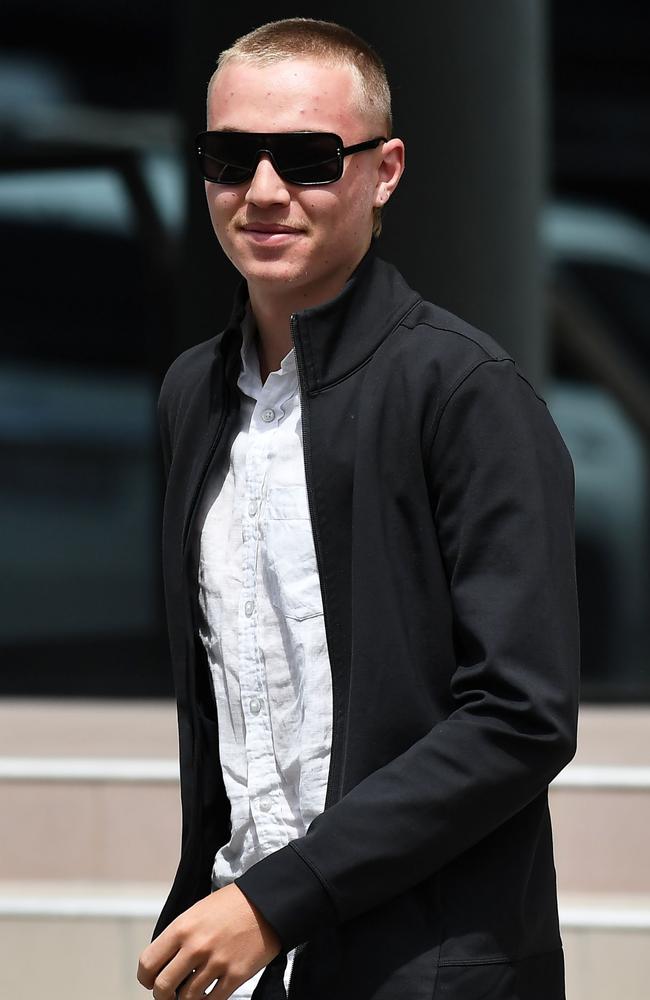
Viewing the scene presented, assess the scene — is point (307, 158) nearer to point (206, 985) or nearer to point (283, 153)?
point (283, 153)

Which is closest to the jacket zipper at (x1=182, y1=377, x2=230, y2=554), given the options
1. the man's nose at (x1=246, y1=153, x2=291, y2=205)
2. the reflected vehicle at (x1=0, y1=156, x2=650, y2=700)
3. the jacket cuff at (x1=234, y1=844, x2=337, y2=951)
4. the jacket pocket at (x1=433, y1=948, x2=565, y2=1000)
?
the man's nose at (x1=246, y1=153, x2=291, y2=205)

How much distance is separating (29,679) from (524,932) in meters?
5.68

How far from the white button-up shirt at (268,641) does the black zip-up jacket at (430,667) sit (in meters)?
0.04

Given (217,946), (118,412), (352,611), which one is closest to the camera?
(217,946)

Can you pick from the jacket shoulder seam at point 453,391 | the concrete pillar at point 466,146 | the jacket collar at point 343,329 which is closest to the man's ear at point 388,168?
the jacket collar at point 343,329

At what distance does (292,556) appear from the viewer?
1529 mm

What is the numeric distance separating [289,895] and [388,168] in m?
0.75

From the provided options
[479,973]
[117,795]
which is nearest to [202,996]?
[479,973]

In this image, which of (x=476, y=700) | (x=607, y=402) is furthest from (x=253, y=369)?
(x=607, y=402)

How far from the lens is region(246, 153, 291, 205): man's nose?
1.53 meters

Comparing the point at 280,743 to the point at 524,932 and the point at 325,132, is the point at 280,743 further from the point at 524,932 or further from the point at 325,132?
the point at 325,132

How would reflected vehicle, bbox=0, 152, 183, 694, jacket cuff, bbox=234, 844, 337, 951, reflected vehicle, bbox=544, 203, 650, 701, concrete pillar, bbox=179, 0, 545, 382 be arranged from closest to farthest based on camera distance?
jacket cuff, bbox=234, 844, 337, 951
concrete pillar, bbox=179, 0, 545, 382
reflected vehicle, bbox=544, 203, 650, 701
reflected vehicle, bbox=0, 152, 183, 694

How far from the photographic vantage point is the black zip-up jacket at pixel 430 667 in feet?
4.46

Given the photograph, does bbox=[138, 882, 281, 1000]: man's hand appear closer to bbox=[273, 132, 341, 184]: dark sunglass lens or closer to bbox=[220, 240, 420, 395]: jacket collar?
bbox=[220, 240, 420, 395]: jacket collar
